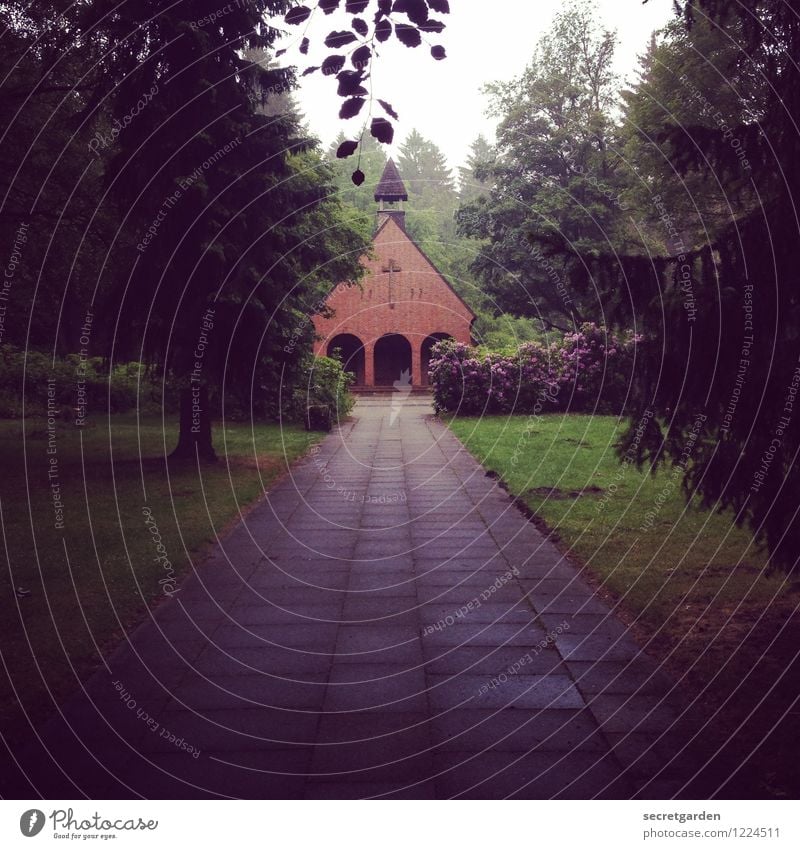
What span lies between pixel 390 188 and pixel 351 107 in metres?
40.2

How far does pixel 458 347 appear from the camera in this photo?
87.5 feet

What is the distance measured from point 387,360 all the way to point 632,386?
122ft

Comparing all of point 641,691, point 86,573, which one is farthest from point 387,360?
point 641,691

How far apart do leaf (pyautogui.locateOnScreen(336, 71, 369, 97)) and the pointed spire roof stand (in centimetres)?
3922

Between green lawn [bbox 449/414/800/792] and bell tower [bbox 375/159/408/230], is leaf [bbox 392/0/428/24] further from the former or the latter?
bell tower [bbox 375/159/408/230]

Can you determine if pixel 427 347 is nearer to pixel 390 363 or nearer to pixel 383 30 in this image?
pixel 390 363

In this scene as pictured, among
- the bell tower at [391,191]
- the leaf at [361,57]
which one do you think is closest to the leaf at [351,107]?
the leaf at [361,57]

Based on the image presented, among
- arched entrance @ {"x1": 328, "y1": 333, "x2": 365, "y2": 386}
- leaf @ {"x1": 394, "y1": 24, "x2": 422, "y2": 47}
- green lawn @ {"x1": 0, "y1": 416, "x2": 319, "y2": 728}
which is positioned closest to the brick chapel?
arched entrance @ {"x1": 328, "y1": 333, "x2": 365, "y2": 386}

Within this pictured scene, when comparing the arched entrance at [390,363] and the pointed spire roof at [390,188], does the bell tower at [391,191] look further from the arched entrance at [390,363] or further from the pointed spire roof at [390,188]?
the arched entrance at [390,363]

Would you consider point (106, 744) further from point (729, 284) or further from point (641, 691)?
point (729, 284)

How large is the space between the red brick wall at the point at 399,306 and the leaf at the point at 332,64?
3526cm

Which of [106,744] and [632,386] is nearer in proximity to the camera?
[106,744]

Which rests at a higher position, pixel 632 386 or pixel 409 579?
pixel 632 386

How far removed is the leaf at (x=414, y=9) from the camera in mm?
3629
